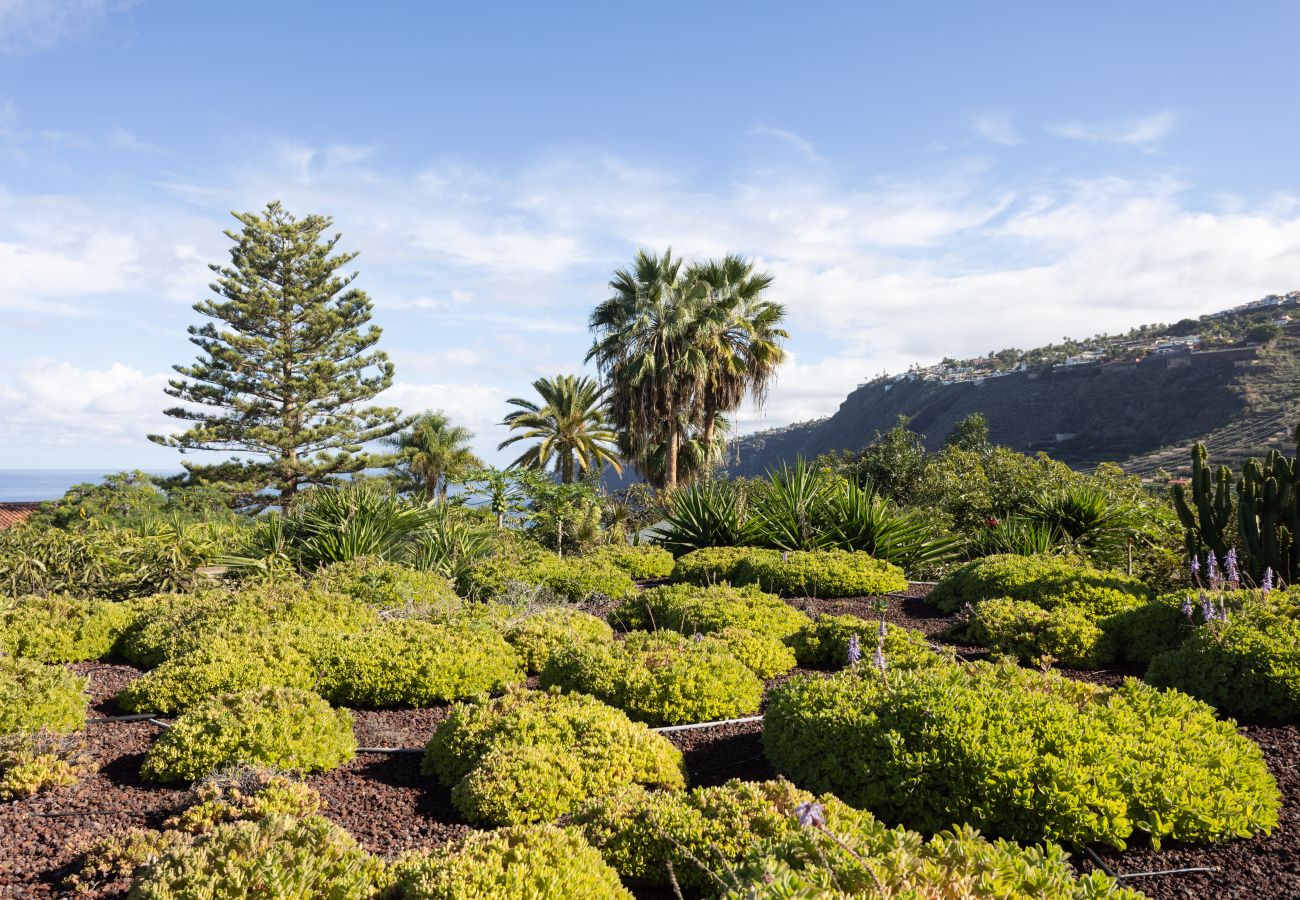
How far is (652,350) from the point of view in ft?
77.7

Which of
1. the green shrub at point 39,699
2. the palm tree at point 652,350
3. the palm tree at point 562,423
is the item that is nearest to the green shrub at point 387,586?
the green shrub at point 39,699

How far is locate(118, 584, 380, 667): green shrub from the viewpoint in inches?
235

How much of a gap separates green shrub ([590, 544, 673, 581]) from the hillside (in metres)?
27.5

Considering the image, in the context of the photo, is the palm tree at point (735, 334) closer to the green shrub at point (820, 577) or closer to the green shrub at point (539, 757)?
the green shrub at point (820, 577)

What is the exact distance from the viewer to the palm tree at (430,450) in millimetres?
39688

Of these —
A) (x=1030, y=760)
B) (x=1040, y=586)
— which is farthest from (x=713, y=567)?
(x=1030, y=760)

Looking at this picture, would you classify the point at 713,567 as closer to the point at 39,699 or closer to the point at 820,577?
the point at 820,577

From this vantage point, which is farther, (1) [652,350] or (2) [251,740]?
(1) [652,350]

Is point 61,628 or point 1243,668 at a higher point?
point 61,628

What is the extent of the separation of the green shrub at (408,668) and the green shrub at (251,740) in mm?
781

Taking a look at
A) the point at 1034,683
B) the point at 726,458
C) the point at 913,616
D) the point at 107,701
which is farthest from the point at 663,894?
the point at 726,458

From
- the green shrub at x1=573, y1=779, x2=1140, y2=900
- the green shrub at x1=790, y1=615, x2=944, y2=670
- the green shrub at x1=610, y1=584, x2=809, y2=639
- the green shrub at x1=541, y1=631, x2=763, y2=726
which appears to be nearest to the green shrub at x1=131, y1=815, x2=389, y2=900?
the green shrub at x1=573, y1=779, x2=1140, y2=900

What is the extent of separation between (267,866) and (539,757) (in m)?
1.25

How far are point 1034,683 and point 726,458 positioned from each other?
80.0 feet
